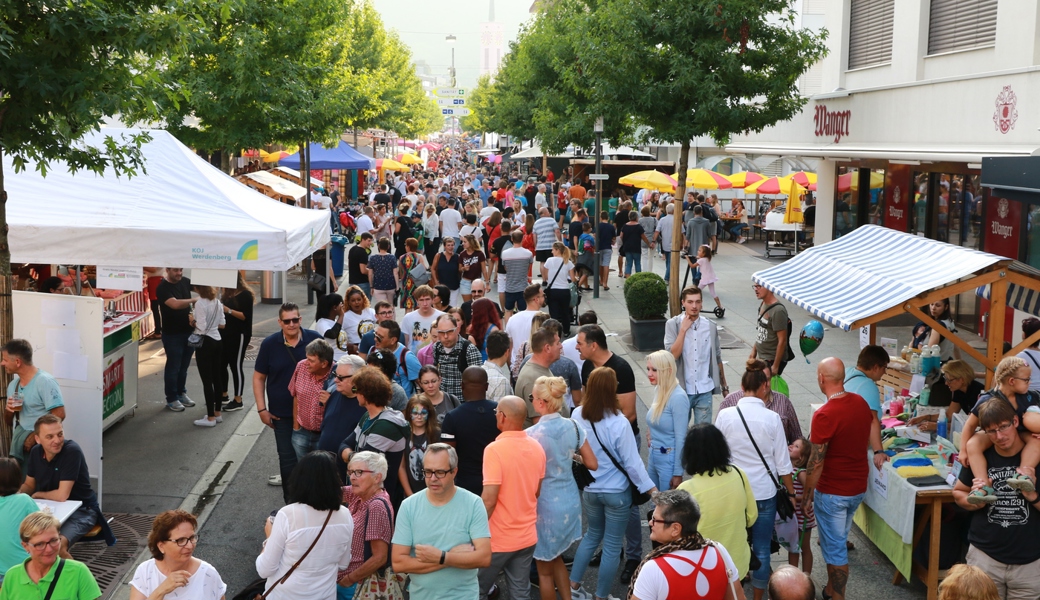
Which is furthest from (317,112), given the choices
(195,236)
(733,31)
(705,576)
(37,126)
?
(705,576)

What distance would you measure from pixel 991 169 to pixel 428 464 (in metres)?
7.19

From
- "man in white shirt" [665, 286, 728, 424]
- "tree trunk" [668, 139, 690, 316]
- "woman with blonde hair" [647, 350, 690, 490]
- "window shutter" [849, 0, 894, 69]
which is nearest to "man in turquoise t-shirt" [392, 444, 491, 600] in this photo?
"woman with blonde hair" [647, 350, 690, 490]

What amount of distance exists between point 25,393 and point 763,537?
5666 millimetres

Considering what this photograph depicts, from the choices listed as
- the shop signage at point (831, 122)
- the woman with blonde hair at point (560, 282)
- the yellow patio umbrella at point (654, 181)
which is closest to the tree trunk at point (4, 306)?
Answer: the woman with blonde hair at point (560, 282)

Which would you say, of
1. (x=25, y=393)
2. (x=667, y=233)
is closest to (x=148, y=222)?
(x=25, y=393)

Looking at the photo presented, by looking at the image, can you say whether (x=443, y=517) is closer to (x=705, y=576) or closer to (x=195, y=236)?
(x=705, y=576)

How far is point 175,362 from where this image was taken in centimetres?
1149

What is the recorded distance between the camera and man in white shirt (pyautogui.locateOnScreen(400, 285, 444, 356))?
955cm

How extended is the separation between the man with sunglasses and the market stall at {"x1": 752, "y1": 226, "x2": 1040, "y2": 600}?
437 centimetres

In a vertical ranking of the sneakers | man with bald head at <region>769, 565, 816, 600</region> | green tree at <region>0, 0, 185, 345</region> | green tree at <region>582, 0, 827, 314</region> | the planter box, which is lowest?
the sneakers

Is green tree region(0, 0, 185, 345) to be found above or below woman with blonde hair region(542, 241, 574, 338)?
above

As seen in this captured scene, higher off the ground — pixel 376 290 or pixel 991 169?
pixel 991 169

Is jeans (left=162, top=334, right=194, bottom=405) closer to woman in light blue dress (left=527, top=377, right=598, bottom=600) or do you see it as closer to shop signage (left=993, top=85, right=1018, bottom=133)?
woman in light blue dress (left=527, top=377, right=598, bottom=600)

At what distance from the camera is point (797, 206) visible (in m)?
26.0
